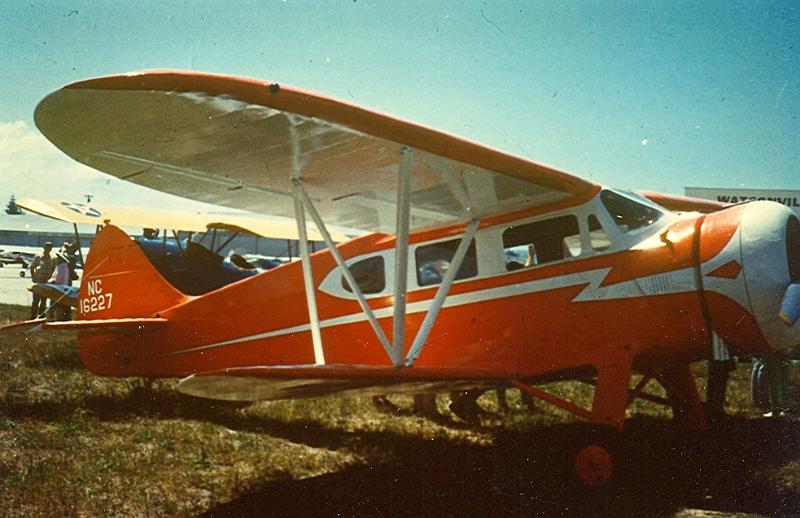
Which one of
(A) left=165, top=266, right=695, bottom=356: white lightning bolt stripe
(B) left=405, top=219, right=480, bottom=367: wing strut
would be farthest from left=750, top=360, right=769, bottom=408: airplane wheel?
(B) left=405, top=219, right=480, bottom=367: wing strut

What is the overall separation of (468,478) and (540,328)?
1292 mm

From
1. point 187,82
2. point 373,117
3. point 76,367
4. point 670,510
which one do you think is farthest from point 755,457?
point 76,367

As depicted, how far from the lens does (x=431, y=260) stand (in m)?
5.75

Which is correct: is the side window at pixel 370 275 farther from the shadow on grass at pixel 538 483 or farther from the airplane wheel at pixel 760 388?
the airplane wheel at pixel 760 388

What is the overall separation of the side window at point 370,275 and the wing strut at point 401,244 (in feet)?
4.03

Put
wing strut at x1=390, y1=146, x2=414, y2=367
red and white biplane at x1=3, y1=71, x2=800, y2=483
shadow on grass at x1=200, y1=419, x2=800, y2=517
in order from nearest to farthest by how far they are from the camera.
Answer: red and white biplane at x1=3, y1=71, x2=800, y2=483, shadow on grass at x1=200, y1=419, x2=800, y2=517, wing strut at x1=390, y1=146, x2=414, y2=367

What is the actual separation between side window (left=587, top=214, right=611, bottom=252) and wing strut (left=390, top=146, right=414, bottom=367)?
1494mm

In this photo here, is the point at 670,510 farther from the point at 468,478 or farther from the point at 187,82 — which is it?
the point at 187,82

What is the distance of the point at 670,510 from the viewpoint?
415 centimetres

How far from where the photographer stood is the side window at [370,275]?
19.4 feet

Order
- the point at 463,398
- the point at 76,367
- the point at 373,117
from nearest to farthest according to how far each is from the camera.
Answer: the point at 373,117
the point at 463,398
the point at 76,367

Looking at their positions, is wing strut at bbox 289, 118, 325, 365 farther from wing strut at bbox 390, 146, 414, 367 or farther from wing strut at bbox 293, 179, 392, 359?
wing strut at bbox 390, 146, 414, 367

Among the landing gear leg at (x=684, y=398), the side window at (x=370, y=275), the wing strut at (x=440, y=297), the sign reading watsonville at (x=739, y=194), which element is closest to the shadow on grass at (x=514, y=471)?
the landing gear leg at (x=684, y=398)

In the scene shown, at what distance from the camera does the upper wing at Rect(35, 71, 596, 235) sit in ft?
11.8
